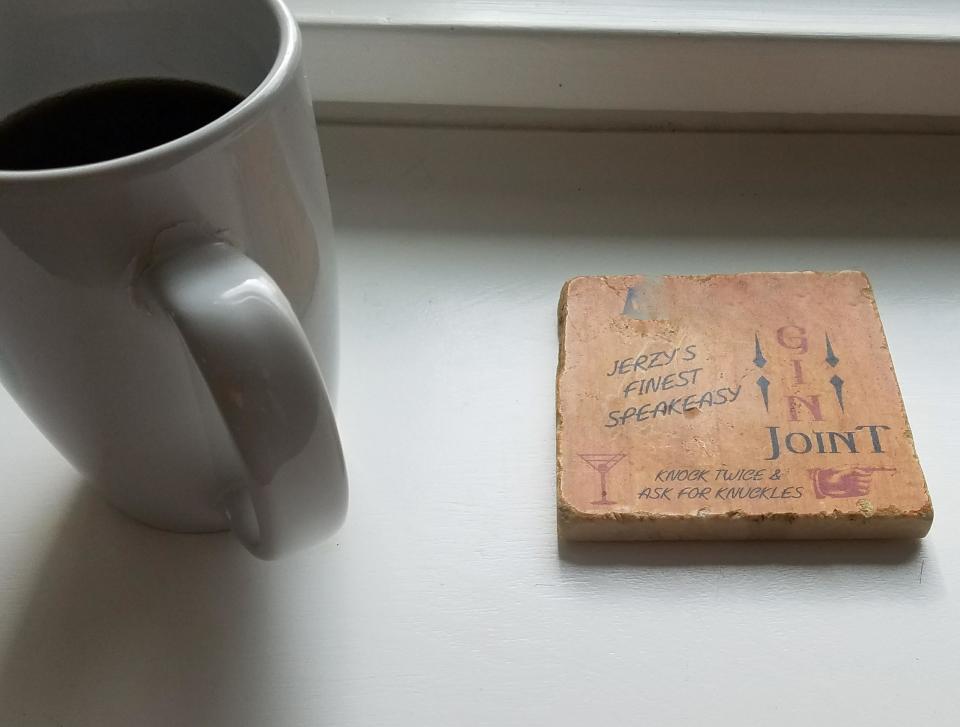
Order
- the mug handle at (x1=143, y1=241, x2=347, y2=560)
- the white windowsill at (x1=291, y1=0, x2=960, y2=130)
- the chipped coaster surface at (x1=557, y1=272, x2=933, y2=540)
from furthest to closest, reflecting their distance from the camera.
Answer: the white windowsill at (x1=291, y1=0, x2=960, y2=130), the chipped coaster surface at (x1=557, y1=272, x2=933, y2=540), the mug handle at (x1=143, y1=241, x2=347, y2=560)

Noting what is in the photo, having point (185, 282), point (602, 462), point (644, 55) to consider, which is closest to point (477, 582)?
point (602, 462)

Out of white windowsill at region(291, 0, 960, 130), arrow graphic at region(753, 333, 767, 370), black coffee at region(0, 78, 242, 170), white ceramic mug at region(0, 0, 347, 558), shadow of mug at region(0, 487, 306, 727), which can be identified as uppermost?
white windowsill at region(291, 0, 960, 130)

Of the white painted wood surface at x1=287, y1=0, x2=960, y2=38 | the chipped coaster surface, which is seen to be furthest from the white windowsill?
the chipped coaster surface

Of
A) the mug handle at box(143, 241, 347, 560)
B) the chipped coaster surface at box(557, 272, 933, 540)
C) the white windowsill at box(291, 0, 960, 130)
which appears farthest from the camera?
the white windowsill at box(291, 0, 960, 130)

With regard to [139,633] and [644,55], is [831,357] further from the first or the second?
[139,633]

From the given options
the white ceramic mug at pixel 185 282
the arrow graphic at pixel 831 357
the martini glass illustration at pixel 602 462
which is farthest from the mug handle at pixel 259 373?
the arrow graphic at pixel 831 357

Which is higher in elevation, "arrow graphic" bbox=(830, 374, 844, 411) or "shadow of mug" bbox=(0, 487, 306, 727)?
"arrow graphic" bbox=(830, 374, 844, 411)

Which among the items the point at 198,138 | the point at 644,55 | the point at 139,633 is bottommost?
the point at 139,633

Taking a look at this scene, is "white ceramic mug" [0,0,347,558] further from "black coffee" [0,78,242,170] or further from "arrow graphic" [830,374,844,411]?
"arrow graphic" [830,374,844,411]
